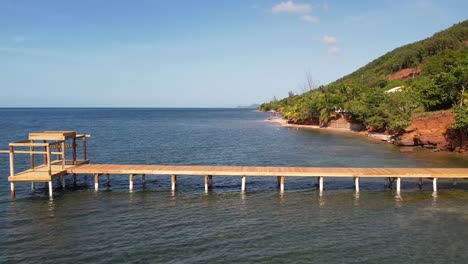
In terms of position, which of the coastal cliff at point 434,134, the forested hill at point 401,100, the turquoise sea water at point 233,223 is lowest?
the turquoise sea water at point 233,223

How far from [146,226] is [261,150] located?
29.1m

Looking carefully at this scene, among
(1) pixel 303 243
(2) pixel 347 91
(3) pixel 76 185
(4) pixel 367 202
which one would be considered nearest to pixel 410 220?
(4) pixel 367 202

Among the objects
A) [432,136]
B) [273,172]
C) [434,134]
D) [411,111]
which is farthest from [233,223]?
[411,111]

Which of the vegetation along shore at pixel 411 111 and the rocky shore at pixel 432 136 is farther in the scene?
the vegetation along shore at pixel 411 111

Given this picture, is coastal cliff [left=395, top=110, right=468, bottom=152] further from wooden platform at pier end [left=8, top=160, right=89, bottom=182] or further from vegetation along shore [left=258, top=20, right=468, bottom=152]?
wooden platform at pier end [left=8, top=160, right=89, bottom=182]

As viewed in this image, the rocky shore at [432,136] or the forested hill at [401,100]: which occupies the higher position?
the forested hill at [401,100]

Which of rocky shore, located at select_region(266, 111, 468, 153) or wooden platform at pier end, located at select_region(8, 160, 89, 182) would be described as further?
rocky shore, located at select_region(266, 111, 468, 153)

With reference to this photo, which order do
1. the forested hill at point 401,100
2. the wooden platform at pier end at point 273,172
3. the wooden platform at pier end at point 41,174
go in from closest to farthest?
1. the wooden platform at pier end at point 41,174
2. the wooden platform at pier end at point 273,172
3. the forested hill at point 401,100

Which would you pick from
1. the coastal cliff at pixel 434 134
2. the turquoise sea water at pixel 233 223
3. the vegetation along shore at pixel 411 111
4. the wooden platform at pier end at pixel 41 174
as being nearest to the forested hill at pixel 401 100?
the vegetation along shore at pixel 411 111

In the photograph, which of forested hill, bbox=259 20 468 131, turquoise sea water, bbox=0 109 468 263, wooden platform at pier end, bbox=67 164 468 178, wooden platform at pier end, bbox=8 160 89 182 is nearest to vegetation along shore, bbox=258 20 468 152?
forested hill, bbox=259 20 468 131

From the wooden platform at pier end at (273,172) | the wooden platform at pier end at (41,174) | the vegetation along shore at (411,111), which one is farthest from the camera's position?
the vegetation along shore at (411,111)

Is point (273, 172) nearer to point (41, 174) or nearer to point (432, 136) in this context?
point (41, 174)

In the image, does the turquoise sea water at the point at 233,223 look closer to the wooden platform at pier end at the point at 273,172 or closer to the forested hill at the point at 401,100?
the wooden platform at pier end at the point at 273,172

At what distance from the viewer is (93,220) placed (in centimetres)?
1966
